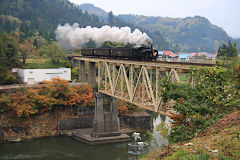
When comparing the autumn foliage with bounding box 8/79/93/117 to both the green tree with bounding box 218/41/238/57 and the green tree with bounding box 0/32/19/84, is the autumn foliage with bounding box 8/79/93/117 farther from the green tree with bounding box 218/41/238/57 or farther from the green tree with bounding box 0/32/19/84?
the green tree with bounding box 218/41/238/57

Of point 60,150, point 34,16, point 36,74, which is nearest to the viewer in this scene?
point 60,150

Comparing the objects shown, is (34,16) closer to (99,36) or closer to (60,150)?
(99,36)

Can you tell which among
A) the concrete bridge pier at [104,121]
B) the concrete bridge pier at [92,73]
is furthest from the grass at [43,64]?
the concrete bridge pier at [104,121]

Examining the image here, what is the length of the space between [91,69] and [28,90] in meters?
10.3

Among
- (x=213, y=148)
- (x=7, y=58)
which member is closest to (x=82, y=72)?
(x=7, y=58)

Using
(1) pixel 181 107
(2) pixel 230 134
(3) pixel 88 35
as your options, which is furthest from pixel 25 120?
(2) pixel 230 134

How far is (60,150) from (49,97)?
11378 mm

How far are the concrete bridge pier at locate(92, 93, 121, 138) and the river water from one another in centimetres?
286

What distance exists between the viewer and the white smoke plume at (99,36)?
49.2 m

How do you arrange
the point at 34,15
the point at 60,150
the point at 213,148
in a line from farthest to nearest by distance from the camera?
the point at 34,15, the point at 60,150, the point at 213,148

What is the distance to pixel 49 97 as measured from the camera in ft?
159

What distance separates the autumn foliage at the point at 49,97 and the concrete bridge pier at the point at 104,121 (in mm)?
5627

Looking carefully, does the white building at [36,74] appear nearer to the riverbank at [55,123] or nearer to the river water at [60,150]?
the riverbank at [55,123]

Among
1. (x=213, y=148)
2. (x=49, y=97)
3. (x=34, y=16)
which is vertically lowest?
(x=49, y=97)
